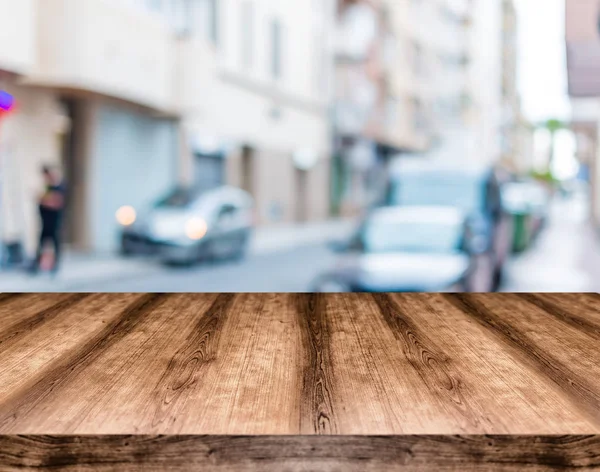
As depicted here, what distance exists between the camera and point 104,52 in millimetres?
12891

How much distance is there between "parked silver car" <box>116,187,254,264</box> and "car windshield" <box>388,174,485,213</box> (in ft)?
16.3

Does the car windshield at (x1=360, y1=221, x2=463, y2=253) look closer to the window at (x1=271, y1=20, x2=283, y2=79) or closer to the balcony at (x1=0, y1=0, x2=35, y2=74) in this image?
the balcony at (x1=0, y1=0, x2=35, y2=74)

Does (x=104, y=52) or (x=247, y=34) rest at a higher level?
(x=247, y=34)

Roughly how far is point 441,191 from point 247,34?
1399 cm

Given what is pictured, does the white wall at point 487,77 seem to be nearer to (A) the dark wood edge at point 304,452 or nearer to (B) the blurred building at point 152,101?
(B) the blurred building at point 152,101

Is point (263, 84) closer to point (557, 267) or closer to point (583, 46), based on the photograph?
point (557, 267)

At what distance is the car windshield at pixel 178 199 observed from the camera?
1361cm

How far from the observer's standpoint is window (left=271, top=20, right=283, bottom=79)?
931 inches

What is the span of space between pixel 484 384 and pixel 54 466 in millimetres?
805

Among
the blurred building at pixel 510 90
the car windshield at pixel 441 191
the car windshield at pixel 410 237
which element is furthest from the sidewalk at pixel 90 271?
the blurred building at pixel 510 90

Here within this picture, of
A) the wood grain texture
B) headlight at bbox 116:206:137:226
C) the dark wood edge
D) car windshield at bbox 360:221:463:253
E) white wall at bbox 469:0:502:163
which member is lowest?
the dark wood edge

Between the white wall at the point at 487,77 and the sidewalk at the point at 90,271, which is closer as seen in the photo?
the sidewalk at the point at 90,271

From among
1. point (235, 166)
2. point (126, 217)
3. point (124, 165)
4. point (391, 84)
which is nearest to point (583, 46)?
point (126, 217)

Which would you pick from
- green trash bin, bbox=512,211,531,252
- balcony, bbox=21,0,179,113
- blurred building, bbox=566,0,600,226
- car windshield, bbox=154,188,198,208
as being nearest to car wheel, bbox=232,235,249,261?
car windshield, bbox=154,188,198,208
